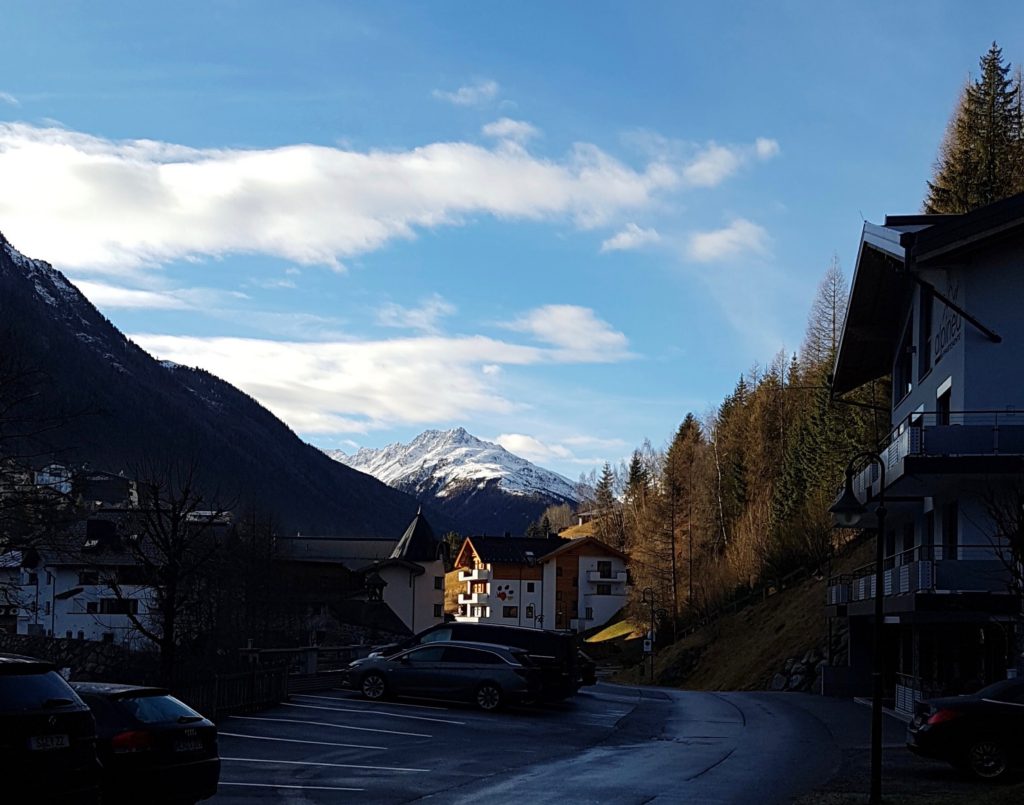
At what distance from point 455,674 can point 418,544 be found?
270 feet

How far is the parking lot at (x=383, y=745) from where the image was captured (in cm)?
1744

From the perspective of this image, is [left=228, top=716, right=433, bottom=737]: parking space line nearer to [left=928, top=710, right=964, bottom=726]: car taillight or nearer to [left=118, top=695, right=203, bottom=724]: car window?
[left=928, top=710, right=964, bottom=726]: car taillight

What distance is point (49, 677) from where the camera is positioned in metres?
11.5

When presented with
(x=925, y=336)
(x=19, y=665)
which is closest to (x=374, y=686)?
(x=925, y=336)

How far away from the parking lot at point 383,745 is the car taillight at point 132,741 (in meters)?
2.90

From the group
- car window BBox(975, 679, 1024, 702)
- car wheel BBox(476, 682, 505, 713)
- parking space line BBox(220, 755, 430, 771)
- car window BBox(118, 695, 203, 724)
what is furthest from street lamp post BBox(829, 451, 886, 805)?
car wheel BBox(476, 682, 505, 713)

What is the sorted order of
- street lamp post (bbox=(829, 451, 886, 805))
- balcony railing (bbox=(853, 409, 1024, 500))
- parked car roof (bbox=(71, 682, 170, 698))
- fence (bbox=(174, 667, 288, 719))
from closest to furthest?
1. parked car roof (bbox=(71, 682, 170, 698))
2. street lamp post (bbox=(829, 451, 886, 805))
3. fence (bbox=(174, 667, 288, 719))
4. balcony railing (bbox=(853, 409, 1024, 500))

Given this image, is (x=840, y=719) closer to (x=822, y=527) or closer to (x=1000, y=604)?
(x=1000, y=604)

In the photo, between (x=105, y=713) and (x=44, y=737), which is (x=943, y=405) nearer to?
(x=105, y=713)

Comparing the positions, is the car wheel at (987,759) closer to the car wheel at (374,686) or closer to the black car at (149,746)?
the black car at (149,746)

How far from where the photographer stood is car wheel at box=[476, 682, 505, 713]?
29297mm

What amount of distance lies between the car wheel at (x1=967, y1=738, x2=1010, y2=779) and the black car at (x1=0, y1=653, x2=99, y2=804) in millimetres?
13247

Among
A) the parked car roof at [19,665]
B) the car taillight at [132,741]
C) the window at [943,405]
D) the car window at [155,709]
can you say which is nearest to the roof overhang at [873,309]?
the window at [943,405]

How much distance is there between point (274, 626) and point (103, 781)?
55.8 meters
